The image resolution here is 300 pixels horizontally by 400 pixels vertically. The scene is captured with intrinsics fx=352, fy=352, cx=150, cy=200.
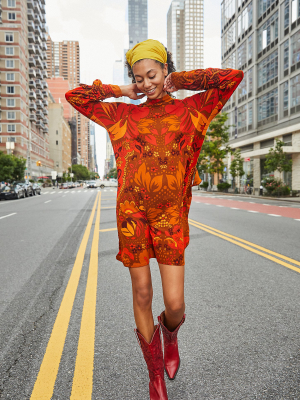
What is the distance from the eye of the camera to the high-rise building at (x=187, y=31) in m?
174

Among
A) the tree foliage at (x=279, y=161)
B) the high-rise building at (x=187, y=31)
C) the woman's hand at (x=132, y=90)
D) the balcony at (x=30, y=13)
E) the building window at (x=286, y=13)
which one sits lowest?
the woman's hand at (x=132, y=90)

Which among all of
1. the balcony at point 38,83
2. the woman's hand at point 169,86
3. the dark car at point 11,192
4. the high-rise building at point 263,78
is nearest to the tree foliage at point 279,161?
the high-rise building at point 263,78

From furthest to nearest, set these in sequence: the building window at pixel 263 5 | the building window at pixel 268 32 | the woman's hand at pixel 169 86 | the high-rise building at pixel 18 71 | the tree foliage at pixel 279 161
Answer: the high-rise building at pixel 18 71
the building window at pixel 263 5
the building window at pixel 268 32
the tree foliage at pixel 279 161
the woman's hand at pixel 169 86

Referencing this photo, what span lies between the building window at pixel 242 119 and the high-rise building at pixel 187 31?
135792 millimetres

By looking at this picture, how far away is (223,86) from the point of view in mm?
2135

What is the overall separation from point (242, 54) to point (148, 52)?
46858 mm

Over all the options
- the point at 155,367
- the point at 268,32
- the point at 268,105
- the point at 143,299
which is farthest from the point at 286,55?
the point at 155,367

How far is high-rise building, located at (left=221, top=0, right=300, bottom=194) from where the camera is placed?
31.4m

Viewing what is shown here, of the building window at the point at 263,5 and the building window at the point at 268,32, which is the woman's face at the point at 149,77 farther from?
the building window at the point at 263,5

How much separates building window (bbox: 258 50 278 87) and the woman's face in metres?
37.1

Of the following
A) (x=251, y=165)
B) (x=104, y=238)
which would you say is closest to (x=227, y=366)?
(x=104, y=238)

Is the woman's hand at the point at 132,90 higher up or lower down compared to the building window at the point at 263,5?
lower down

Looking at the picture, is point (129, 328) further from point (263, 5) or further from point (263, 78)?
point (263, 5)

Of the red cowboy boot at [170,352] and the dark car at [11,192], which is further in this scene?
the dark car at [11,192]
